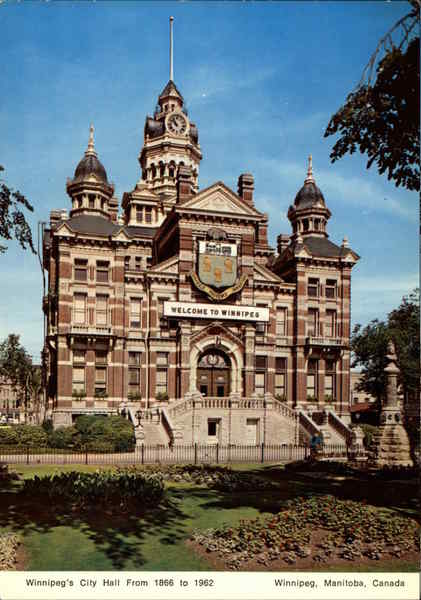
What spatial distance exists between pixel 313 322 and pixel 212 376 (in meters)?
8.12

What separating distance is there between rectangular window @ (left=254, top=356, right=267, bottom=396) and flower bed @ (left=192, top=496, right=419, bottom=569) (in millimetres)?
25361

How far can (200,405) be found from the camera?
117 feet

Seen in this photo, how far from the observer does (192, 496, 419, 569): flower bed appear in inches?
504

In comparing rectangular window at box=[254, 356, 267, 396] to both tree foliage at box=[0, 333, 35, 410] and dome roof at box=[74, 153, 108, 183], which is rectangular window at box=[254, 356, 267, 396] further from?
dome roof at box=[74, 153, 108, 183]

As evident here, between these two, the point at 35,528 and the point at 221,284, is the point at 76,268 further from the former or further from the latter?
the point at 35,528

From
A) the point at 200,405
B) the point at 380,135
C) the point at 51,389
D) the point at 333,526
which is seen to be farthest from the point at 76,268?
the point at 333,526

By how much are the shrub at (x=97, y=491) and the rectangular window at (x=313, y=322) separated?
84.9ft

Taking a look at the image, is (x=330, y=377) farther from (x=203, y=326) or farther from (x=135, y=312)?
(x=135, y=312)

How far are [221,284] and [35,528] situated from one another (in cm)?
2524

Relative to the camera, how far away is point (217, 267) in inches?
1502

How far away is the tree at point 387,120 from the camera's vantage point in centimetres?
1576

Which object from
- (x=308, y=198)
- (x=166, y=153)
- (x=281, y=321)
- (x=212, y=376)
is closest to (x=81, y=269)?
(x=212, y=376)

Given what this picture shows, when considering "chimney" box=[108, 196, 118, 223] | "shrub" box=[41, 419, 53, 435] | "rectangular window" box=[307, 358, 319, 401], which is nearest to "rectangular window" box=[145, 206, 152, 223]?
"chimney" box=[108, 196, 118, 223]

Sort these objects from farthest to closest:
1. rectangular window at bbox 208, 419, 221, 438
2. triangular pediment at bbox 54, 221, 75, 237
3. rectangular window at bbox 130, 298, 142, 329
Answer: rectangular window at bbox 130, 298, 142, 329
triangular pediment at bbox 54, 221, 75, 237
rectangular window at bbox 208, 419, 221, 438
